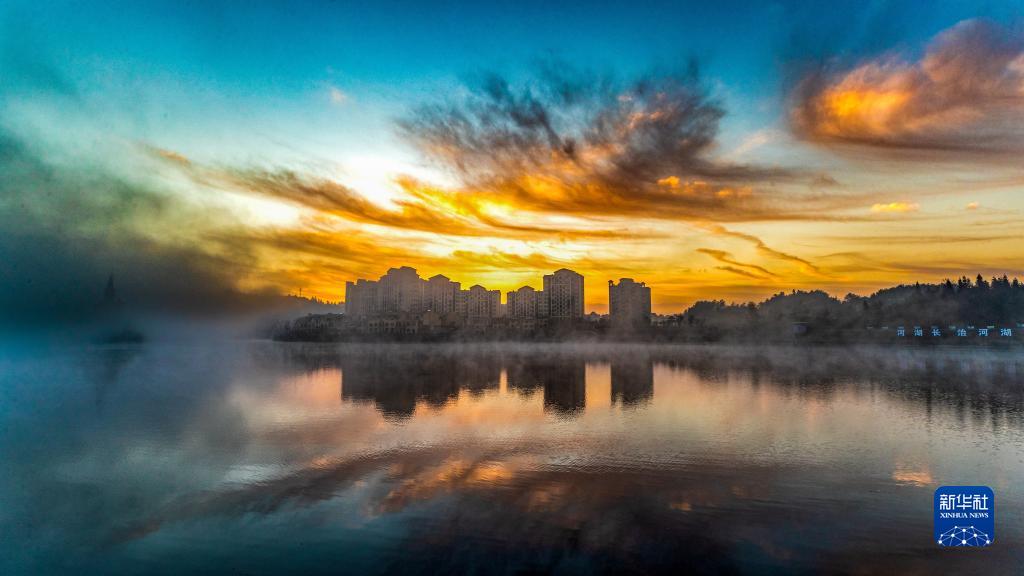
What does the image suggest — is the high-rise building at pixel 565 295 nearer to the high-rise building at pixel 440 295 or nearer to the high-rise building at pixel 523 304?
the high-rise building at pixel 523 304

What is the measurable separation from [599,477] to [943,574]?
9.07m

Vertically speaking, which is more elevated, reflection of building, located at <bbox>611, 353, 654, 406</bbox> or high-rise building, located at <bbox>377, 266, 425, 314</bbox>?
high-rise building, located at <bbox>377, 266, 425, 314</bbox>

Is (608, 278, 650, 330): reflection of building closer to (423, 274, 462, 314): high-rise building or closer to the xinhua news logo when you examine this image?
(423, 274, 462, 314): high-rise building

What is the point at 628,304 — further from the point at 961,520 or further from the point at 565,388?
the point at 961,520

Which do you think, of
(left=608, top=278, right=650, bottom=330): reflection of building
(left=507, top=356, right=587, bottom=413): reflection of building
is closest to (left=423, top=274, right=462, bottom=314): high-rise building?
(left=608, top=278, right=650, bottom=330): reflection of building

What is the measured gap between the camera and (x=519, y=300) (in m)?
173

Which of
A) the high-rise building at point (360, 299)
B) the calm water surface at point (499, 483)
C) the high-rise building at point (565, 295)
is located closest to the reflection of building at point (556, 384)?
Result: the calm water surface at point (499, 483)

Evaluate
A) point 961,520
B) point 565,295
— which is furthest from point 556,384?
point 565,295

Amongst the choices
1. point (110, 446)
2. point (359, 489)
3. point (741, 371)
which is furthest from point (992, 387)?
point (110, 446)

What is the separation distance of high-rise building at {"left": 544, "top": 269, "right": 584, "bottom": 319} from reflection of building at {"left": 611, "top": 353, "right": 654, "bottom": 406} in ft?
304

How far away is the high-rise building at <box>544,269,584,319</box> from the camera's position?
16200cm

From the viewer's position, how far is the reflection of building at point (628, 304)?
160 meters

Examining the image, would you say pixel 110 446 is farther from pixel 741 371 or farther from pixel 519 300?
pixel 519 300

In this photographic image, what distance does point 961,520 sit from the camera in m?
12.9
